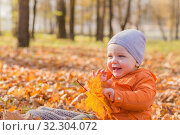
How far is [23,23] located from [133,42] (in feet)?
30.5

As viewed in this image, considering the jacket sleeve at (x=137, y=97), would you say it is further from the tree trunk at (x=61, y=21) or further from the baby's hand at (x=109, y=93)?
the tree trunk at (x=61, y=21)

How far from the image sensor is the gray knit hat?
7.36ft

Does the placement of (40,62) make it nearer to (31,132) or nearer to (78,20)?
(31,132)

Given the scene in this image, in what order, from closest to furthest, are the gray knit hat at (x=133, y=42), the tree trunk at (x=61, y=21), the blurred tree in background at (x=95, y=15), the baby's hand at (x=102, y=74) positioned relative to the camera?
the gray knit hat at (x=133, y=42)
the baby's hand at (x=102, y=74)
the blurred tree in background at (x=95, y=15)
the tree trunk at (x=61, y=21)

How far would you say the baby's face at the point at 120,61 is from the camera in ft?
7.41

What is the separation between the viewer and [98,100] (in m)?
2.35

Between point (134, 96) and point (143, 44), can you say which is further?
point (143, 44)

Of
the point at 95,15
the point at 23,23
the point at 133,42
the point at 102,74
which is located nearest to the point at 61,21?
the point at 23,23

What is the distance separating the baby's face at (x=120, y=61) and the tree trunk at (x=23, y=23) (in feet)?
29.5

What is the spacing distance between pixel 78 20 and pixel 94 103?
40.4 meters

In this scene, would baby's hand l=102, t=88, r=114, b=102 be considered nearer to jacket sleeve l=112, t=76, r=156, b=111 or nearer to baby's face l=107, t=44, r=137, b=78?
jacket sleeve l=112, t=76, r=156, b=111

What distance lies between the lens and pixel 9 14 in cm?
1961

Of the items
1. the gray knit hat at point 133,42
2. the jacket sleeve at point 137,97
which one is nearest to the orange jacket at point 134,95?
the jacket sleeve at point 137,97

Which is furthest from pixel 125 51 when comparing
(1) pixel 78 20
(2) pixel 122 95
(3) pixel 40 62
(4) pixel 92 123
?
(1) pixel 78 20
